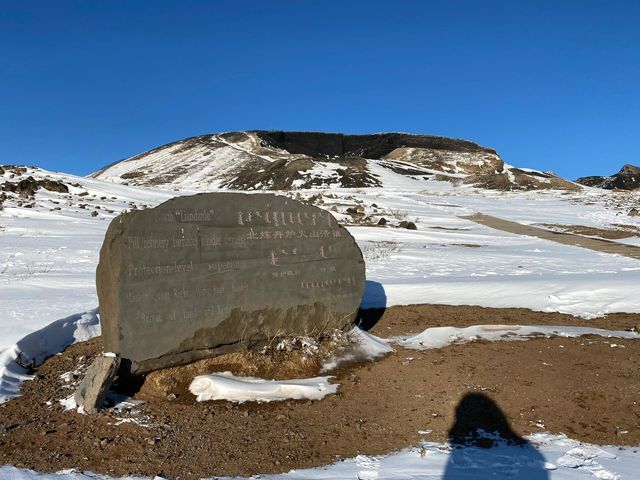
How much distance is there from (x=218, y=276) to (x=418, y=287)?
4.69m

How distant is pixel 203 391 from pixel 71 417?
1.23 m

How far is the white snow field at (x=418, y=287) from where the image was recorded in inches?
151

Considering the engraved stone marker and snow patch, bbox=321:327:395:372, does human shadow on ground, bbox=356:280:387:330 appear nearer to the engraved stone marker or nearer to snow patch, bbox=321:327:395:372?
snow patch, bbox=321:327:395:372

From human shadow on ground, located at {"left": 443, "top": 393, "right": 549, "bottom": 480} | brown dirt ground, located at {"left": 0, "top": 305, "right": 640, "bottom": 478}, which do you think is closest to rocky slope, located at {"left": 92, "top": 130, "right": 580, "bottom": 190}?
brown dirt ground, located at {"left": 0, "top": 305, "right": 640, "bottom": 478}

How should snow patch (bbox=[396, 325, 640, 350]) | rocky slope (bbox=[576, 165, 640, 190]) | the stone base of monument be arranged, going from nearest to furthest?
1. the stone base of monument
2. snow patch (bbox=[396, 325, 640, 350])
3. rocky slope (bbox=[576, 165, 640, 190])

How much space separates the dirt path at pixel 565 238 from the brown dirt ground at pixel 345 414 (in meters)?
9.98

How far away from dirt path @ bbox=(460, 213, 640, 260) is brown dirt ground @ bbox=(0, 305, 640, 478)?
9977mm

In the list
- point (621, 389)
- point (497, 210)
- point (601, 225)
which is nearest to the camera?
point (621, 389)

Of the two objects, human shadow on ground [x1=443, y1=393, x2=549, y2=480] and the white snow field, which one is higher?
the white snow field

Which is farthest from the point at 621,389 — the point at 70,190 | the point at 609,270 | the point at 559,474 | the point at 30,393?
the point at 70,190

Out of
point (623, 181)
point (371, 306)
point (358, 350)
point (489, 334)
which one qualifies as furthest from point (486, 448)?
point (623, 181)

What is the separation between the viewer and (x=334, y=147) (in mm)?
112562

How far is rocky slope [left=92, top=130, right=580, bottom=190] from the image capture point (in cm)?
5728

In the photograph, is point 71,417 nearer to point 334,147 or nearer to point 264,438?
point 264,438
